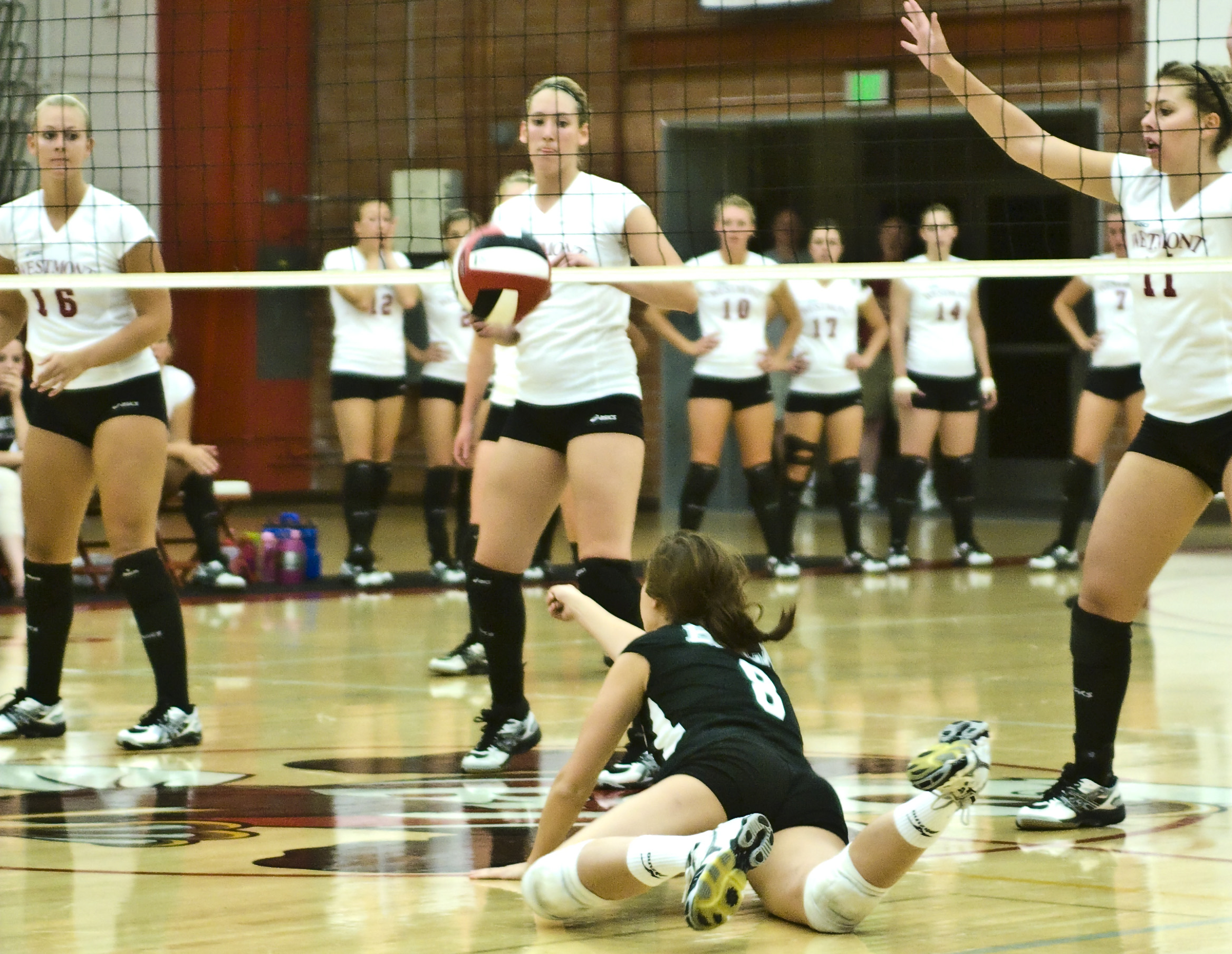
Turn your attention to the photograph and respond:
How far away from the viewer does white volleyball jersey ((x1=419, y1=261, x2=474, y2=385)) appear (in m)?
9.37

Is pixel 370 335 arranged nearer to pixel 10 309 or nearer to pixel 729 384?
pixel 729 384

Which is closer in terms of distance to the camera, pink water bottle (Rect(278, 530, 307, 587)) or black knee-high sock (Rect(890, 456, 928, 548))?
pink water bottle (Rect(278, 530, 307, 587))

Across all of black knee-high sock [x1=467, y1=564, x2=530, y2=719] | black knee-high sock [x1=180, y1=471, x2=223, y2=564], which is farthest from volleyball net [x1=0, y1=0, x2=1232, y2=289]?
black knee-high sock [x1=467, y1=564, x2=530, y2=719]

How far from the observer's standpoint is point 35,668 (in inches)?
203

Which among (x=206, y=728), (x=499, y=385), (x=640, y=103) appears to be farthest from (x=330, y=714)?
(x=640, y=103)

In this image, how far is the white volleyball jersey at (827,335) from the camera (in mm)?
9719

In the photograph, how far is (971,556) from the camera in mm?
10180

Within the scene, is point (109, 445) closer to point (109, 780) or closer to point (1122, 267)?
point (109, 780)

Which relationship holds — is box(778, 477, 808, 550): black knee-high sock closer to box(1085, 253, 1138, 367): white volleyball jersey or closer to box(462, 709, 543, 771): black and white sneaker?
box(1085, 253, 1138, 367): white volleyball jersey

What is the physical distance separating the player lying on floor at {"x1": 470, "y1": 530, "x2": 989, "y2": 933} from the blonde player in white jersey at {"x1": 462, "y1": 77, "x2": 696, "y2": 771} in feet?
2.99

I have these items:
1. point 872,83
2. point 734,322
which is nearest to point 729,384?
point 734,322

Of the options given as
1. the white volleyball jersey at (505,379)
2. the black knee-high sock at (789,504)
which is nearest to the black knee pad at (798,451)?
the black knee-high sock at (789,504)

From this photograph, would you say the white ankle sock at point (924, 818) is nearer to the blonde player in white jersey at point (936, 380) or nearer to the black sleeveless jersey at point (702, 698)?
the black sleeveless jersey at point (702, 698)

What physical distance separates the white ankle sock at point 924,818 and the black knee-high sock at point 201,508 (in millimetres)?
6769
